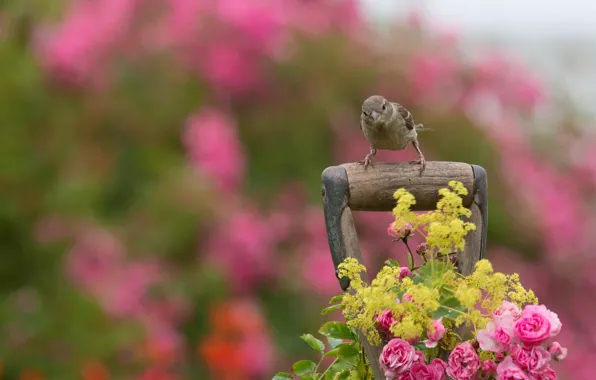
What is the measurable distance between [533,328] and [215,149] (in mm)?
3421

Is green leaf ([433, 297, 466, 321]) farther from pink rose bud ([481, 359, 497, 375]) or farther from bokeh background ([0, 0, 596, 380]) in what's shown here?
bokeh background ([0, 0, 596, 380])

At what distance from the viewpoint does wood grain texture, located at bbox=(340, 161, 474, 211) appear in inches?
72.2

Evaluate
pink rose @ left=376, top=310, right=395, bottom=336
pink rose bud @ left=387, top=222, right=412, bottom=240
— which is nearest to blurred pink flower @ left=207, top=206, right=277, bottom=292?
pink rose bud @ left=387, top=222, right=412, bottom=240

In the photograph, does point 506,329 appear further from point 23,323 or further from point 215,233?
point 215,233

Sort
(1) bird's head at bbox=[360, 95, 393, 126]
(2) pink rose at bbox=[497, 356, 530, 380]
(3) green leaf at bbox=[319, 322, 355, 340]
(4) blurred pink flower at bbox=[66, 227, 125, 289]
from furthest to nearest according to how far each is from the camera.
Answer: (4) blurred pink flower at bbox=[66, 227, 125, 289] → (1) bird's head at bbox=[360, 95, 393, 126] → (3) green leaf at bbox=[319, 322, 355, 340] → (2) pink rose at bbox=[497, 356, 530, 380]

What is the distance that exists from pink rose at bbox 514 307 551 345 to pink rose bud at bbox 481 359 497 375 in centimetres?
6

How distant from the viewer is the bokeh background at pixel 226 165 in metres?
4.04

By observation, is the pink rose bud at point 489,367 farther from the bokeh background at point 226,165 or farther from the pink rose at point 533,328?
the bokeh background at point 226,165

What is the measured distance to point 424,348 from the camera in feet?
5.52

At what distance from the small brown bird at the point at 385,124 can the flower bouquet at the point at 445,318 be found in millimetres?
393

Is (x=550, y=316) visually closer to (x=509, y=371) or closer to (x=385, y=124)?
(x=509, y=371)

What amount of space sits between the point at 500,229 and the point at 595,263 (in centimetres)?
64

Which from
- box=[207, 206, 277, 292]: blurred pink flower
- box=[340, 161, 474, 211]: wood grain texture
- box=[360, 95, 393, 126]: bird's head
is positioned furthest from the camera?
box=[207, 206, 277, 292]: blurred pink flower

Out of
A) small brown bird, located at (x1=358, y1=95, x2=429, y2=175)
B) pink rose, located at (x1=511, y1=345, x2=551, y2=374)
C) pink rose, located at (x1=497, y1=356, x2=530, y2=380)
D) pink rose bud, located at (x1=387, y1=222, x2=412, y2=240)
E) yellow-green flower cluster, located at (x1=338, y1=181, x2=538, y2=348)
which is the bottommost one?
pink rose, located at (x1=497, y1=356, x2=530, y2=380)
